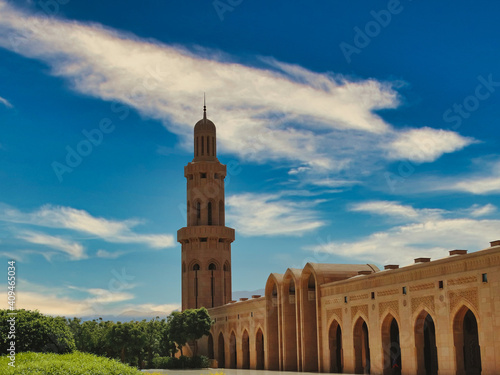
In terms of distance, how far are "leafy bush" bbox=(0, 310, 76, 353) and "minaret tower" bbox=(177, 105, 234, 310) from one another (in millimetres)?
40915

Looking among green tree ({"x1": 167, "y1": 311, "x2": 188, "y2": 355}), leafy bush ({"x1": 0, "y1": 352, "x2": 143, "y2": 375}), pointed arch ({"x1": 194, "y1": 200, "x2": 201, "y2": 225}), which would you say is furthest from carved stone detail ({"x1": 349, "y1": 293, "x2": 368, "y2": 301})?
pointed arch ({"x1": 194, "y1": 200, "x2": 201, "y2": 225})

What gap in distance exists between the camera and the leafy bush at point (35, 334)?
27141 millimetres

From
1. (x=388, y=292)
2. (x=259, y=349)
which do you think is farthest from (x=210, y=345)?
(x=388, y=292)

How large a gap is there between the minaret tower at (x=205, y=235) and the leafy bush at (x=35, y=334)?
1611 inches

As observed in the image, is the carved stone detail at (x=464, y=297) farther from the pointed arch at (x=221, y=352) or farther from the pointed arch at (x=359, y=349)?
the pointed arch at (x=221, y=352)

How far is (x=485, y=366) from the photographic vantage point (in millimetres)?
28406

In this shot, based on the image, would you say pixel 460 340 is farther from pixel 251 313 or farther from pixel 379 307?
pixel 251 313

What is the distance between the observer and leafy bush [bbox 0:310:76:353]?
89.0ft

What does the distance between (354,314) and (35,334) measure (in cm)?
1911

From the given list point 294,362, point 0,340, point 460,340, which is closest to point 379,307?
point 460,340

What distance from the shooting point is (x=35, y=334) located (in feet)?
90.7

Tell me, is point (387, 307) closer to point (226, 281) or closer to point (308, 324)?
point (308, 324)

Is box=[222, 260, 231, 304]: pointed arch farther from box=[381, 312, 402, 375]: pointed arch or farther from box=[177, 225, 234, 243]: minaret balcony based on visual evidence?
box=[381, 312, 402, 375]: pointed arch

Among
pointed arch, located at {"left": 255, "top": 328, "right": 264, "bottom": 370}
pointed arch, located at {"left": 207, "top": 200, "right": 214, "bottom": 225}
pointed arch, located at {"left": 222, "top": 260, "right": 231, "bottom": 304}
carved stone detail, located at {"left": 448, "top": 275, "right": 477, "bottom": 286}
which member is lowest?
pointed arch, located at {"left": 255, "top": 328, "right": 264, "bottom": 370}
